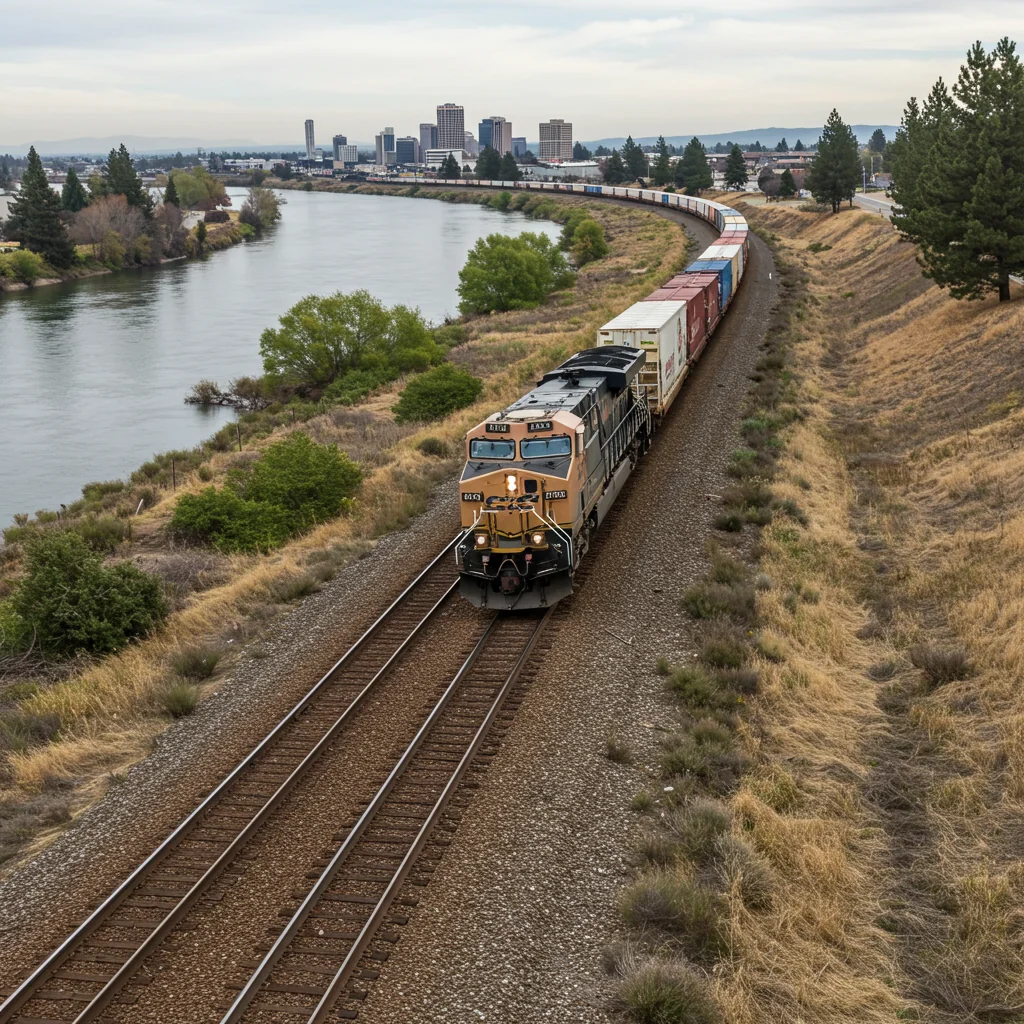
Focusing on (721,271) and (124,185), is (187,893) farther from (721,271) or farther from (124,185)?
(124,185)

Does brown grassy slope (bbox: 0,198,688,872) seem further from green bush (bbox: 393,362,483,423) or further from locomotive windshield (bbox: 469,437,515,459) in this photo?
locomotive windshield (bbox: 469,437,515,459)

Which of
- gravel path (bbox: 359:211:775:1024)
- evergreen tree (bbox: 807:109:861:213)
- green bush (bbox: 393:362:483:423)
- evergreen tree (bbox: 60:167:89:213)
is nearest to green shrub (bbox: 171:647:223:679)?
gravel path (bbox: 359:211:775:1024)

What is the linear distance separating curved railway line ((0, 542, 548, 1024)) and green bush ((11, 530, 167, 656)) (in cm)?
480

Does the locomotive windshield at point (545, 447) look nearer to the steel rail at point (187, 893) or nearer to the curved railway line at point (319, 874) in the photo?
the curved railway line at point (319, 874)

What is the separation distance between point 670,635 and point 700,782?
191 inches

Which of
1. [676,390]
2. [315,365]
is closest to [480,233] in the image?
[315,365]

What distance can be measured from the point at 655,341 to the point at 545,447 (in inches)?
478

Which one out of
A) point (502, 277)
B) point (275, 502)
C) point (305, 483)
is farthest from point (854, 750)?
point (502, 277)

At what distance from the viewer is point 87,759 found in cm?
1495

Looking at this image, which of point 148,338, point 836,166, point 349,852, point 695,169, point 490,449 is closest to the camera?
point 349,852

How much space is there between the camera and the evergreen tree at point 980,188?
40219 mm

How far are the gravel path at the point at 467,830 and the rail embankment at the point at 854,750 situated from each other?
687 mm

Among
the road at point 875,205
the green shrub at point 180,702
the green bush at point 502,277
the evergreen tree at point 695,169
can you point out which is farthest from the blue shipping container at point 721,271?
the evergreen tree at point 695,169

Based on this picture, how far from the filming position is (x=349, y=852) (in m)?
12.2
